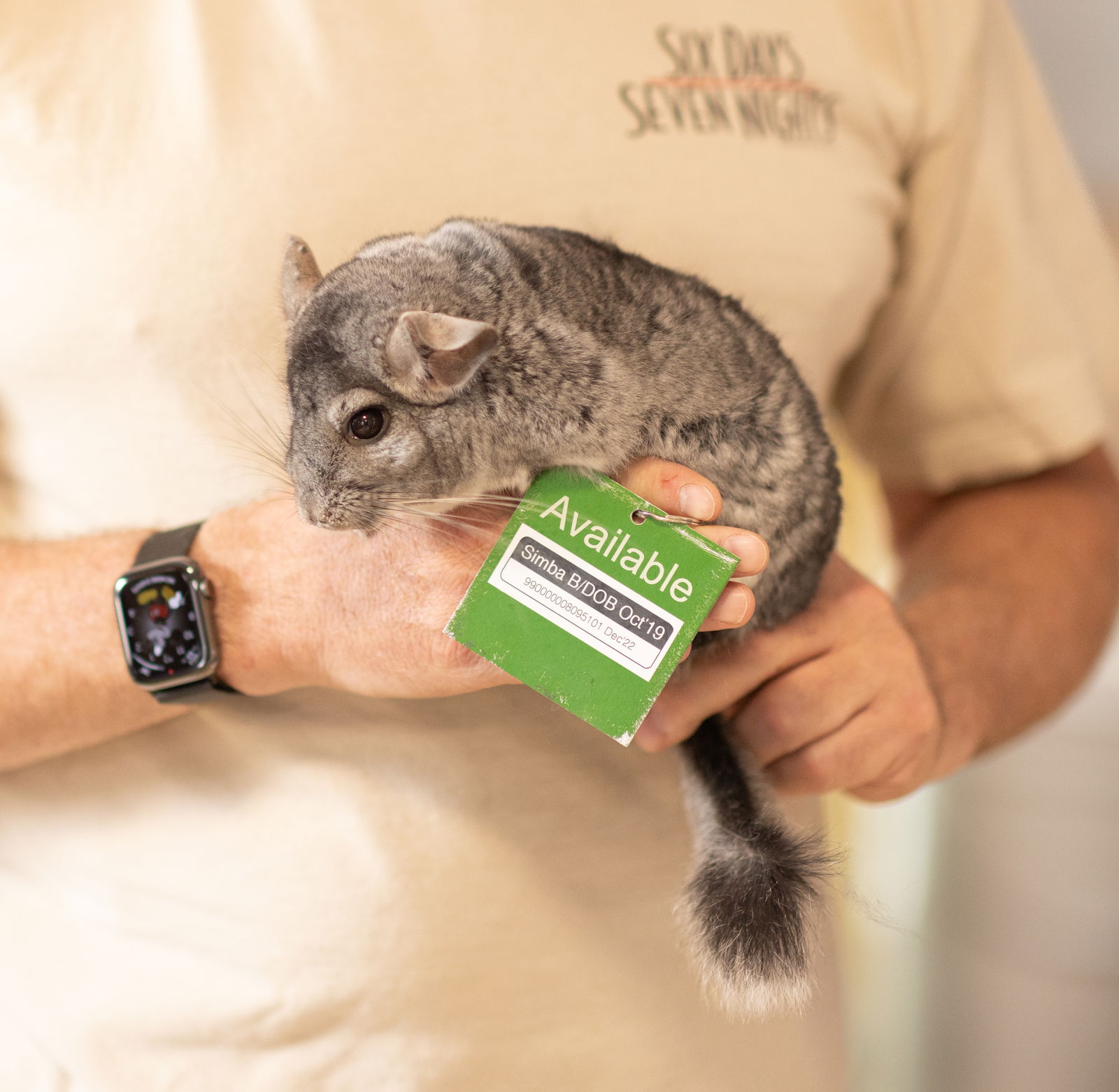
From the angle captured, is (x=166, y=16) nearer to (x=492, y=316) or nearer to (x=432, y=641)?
(x=492, y=316)

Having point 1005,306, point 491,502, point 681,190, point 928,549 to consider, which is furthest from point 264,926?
point 1005,306

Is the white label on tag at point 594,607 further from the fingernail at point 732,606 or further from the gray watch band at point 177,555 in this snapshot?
the gray watch band at point 177,555

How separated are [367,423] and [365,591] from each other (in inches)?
5.9

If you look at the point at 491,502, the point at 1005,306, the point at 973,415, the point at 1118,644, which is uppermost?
the point at 491,502

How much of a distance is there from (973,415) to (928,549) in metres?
0.18

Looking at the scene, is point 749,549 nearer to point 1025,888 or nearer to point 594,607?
point 594,607

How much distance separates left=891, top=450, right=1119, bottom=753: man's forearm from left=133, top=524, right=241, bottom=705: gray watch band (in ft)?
2.29

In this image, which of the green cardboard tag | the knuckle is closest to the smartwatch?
the green cardboard tag

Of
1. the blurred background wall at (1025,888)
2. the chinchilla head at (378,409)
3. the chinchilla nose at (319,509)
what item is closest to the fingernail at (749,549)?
the chinchilla head at (378,409)

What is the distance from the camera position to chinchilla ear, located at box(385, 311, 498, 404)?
0.62 meters

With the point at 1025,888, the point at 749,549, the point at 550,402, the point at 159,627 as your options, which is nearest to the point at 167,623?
the point at 159,627

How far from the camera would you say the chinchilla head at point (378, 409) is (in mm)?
679

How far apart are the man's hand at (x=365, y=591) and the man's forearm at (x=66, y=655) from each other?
3.6 inches

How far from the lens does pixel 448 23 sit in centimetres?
93
